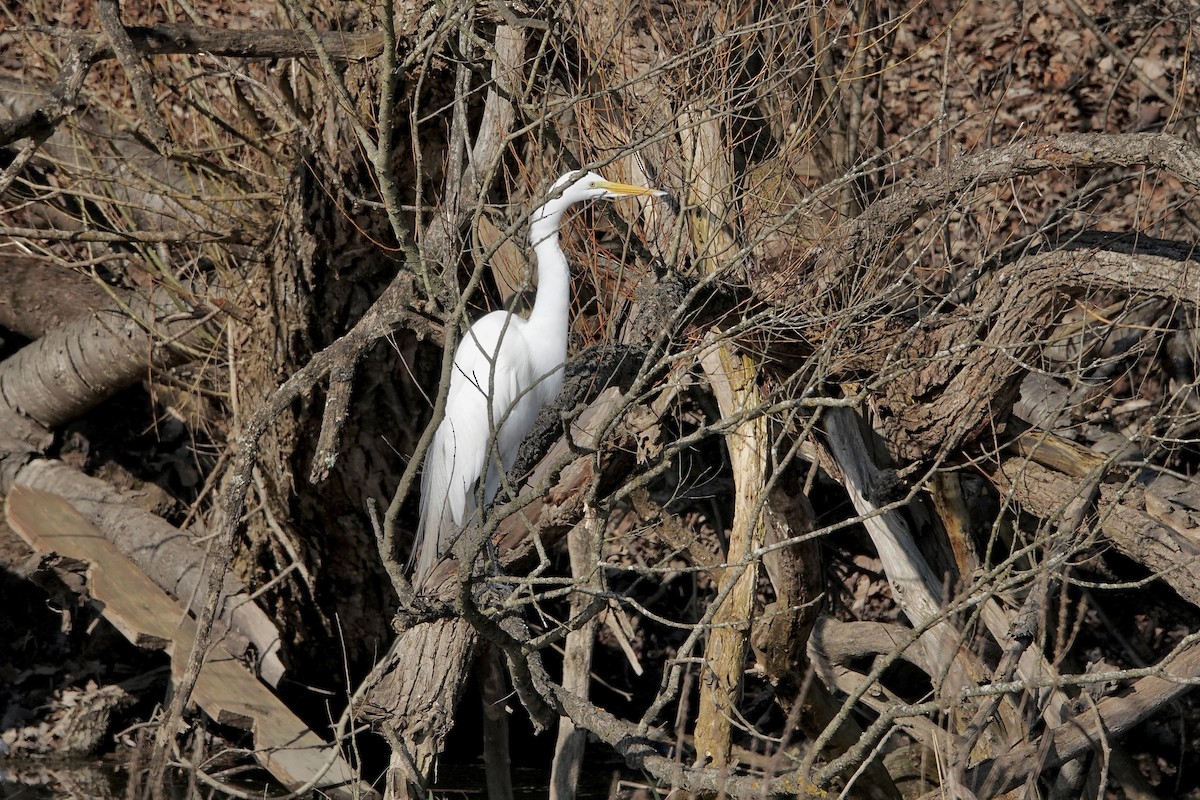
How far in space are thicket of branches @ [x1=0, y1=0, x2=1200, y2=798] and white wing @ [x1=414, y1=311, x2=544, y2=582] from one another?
19cm

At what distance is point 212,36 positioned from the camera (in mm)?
3805

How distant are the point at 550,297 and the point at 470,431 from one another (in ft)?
2.64

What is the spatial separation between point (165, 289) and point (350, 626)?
193 cm

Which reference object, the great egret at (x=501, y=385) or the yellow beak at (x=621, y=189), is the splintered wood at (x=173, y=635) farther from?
the yellow beak at (x=621, y=189)

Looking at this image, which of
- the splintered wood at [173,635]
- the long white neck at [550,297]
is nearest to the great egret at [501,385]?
the long white neck at [550,297]

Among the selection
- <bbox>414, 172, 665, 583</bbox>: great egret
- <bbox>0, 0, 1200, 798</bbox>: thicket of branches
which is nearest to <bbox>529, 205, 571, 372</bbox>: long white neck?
<bbox>414, 172, 665, 583</bbox>: great egret

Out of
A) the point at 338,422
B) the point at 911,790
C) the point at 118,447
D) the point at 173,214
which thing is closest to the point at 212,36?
the point at 338,422

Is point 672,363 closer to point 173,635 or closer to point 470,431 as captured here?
point 470,431

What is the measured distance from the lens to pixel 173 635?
18.5 ft

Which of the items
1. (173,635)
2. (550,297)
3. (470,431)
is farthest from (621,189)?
(173,635)

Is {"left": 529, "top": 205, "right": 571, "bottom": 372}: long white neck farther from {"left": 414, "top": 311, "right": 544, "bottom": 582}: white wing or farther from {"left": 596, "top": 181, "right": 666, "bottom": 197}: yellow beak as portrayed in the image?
{"left": 596, "top": 181, "right": 666, "bottom": 197}: yellow beak

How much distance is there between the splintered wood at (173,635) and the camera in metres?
5.32

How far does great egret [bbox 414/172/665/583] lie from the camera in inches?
178

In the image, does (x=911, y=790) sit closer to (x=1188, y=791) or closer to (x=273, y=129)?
(x=1188, y=791)
